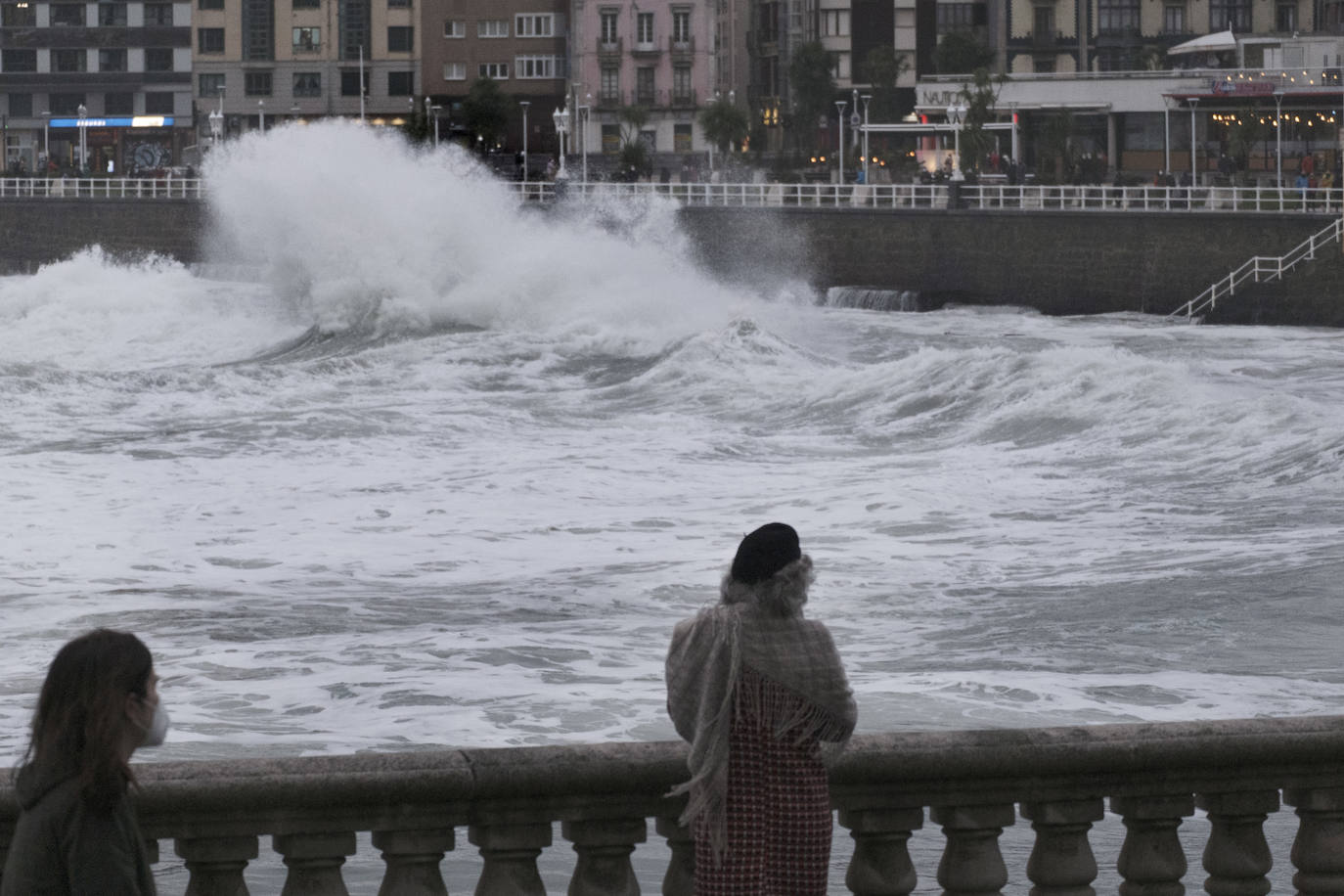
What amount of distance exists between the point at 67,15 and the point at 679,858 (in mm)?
93089

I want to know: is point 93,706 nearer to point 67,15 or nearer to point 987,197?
point 987,197

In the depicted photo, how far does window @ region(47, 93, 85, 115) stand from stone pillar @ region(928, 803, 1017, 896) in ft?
302

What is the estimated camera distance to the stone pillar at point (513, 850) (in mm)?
4484

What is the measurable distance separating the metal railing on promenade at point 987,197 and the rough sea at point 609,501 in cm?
344

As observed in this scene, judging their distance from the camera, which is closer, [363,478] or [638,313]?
[363,478]

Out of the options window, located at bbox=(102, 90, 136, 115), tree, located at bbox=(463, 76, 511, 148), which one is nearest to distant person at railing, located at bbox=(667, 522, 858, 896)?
tree, located at bbox=(463, 76, 511, 148)

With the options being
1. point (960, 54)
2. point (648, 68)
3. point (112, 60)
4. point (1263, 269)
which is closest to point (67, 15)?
point (112, 60)

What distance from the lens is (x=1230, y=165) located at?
6191cm

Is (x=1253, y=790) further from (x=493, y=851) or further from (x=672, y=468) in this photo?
(x=672, y=468)

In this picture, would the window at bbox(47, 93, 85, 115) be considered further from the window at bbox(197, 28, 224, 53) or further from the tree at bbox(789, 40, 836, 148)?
the tree at bbox(789, 40, 836, 148)

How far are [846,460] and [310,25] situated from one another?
67044 mm

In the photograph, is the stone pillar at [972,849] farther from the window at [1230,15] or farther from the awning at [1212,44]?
the window at [1230,15]

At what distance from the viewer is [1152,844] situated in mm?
4746

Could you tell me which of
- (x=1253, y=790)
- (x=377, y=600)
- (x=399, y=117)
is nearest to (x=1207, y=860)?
(x=1253, y=790)
